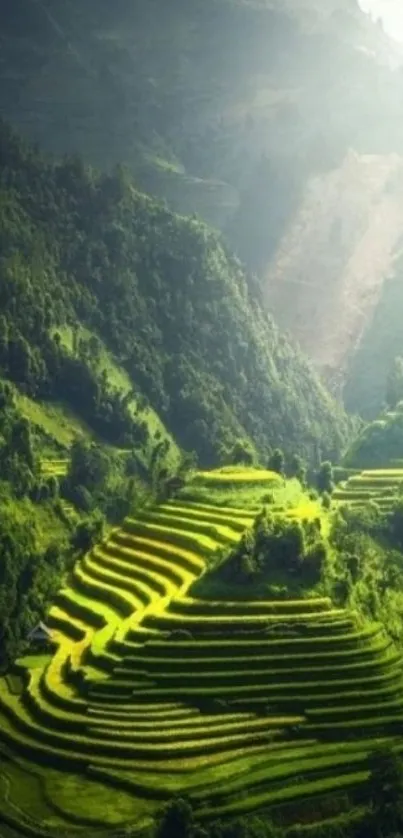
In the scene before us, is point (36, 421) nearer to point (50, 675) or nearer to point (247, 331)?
point (247, 331)

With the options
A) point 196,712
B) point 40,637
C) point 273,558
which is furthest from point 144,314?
point 196,712

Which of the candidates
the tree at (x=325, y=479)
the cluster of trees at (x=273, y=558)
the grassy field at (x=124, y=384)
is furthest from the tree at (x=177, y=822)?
the grassy field at (x=124, y=384)

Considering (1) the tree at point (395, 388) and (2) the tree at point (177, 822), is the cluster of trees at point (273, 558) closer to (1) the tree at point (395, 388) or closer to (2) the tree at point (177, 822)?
(2) the tree at point (177, 822)

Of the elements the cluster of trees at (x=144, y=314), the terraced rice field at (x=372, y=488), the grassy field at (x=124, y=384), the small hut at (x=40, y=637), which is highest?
the cluster of trees at (x=144, y=314)

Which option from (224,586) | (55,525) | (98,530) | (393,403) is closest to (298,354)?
(393,403)

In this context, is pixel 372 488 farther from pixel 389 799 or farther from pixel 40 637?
pixel 389 799

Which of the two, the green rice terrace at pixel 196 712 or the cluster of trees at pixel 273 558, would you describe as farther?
the cluster of trees at pixel 273 558
